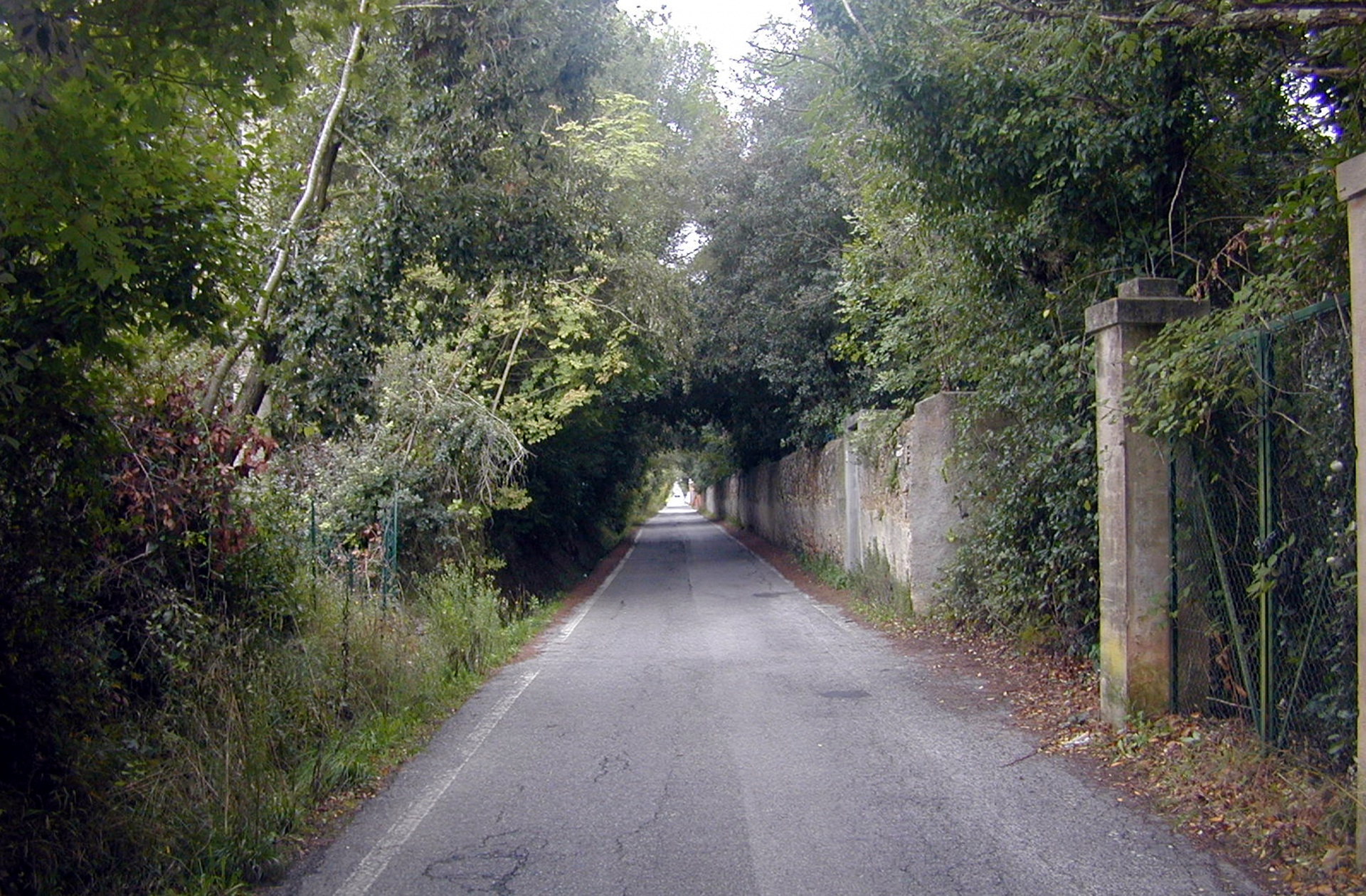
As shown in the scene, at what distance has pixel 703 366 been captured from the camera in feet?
86.4

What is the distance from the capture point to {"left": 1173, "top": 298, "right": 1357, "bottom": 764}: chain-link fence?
5.36 m

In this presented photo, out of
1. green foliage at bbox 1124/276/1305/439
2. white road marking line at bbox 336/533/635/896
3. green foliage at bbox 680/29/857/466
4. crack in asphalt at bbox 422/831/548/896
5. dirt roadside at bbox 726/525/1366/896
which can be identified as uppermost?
green foliage at bbox 680/29/857/466

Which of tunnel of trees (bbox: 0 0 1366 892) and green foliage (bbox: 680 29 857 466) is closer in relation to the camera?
tunnel of trees (bbox: 0 0 1366 892)

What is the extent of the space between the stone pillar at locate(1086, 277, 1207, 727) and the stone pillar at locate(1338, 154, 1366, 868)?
93.4 inches

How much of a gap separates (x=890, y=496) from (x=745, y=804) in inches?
422

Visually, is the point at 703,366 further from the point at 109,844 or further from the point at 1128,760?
the point at 109,844

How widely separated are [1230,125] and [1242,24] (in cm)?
170

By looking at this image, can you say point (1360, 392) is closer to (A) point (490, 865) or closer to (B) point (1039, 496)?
(A) point (490, 865)

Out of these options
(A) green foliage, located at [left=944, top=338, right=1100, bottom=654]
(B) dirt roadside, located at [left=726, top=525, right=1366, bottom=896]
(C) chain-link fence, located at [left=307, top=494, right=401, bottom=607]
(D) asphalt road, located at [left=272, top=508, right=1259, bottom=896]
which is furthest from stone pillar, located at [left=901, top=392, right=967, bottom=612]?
(C) chain-link fence, located at [left=307, top=494, right=401, bottom=607]

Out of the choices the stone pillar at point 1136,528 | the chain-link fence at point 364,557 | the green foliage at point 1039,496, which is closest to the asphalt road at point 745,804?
the stone pillar at point 1136,528

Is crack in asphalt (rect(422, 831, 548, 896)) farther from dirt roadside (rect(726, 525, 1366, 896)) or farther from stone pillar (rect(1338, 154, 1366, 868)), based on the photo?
stone pillar (rect(1338, 154, 1366, 868))

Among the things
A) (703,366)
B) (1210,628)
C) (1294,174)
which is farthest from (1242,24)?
(703,366)

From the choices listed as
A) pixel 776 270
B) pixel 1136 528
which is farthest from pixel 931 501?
pixel 776 270

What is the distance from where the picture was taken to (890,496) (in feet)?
53.8
